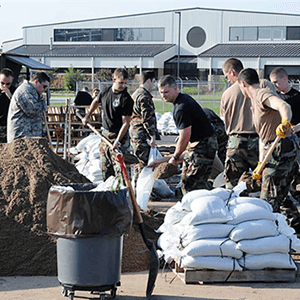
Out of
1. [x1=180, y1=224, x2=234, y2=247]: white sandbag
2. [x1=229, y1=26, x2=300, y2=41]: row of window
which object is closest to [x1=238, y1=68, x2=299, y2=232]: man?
[x1=180, y1=224, x2=234, y2=247]: white sandbag

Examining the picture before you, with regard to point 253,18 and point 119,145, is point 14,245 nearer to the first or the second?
point 119,145

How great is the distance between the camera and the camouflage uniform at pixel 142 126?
915cm

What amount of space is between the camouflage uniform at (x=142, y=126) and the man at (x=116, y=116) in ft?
3.01

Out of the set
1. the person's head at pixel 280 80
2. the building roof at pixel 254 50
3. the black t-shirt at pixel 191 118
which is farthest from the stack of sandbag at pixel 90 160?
the building roof at pixel 254 50

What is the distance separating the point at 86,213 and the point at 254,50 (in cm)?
5849

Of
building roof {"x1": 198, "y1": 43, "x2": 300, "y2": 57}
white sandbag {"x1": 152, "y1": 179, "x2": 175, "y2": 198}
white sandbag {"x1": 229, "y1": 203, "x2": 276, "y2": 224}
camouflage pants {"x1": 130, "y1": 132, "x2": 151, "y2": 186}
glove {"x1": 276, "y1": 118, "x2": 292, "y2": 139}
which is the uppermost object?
building roof {"x1": 198, "y1": 43, "x2": 300, "y2": 57}

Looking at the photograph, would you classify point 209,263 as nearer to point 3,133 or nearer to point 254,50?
point 3,133

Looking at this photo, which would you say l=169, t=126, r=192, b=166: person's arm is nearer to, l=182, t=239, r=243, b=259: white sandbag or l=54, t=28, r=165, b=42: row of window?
l=182, t=239, r=243, b=259: white sandbag

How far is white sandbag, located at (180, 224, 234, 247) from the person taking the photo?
5570mm

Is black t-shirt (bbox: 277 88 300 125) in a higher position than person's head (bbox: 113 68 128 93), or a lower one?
lower

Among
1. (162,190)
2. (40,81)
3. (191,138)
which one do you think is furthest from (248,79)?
(162,190)

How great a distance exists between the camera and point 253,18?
219 ft

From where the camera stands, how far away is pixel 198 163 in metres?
6.96

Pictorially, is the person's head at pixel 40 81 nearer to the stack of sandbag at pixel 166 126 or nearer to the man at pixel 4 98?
the man at pixel 4 98
